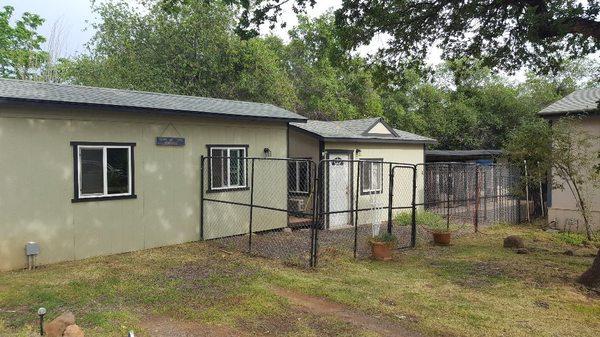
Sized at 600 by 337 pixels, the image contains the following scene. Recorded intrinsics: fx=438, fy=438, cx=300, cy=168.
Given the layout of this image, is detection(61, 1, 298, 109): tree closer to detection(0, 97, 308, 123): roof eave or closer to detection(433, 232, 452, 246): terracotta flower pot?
detection(0, 97, 308, 123): roof eave

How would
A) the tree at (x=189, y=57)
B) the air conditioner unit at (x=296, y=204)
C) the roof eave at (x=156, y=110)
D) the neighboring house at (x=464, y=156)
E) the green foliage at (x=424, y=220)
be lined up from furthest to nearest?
the tree at (x=189, y=57) → the neighboring house at (x=464, y=156) → the green foliage at (x=424, y=220) → the air conditioner unit at (x=296, y=204) → the roof eave at (x=156, y=110)

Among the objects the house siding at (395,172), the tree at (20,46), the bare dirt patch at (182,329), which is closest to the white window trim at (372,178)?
the house siding at (395,172)

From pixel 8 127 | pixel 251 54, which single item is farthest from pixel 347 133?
pixel 251 54

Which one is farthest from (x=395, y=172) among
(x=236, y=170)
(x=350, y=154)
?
(x=236, y=170)

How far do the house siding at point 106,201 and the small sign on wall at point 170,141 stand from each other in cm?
12

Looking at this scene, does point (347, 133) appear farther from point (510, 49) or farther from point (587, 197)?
point (587, 197)

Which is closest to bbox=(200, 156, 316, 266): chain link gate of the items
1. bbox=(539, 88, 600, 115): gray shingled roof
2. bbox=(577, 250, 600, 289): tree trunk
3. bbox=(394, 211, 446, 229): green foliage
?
bbox=(394, 211, 446, 229): green foliage

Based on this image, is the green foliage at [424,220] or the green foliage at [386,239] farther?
the green foliage at [424,220]

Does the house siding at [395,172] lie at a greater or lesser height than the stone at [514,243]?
greater

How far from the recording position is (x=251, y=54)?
23.2m

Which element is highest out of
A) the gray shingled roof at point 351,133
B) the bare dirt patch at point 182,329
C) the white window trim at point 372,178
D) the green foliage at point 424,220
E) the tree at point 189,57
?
the tree at point 189,57

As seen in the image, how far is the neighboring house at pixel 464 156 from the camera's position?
62.0 ft

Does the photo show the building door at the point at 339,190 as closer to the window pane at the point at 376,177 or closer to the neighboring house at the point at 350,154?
the neighboring house at the point at 350,154

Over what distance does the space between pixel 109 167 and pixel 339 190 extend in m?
6.73
